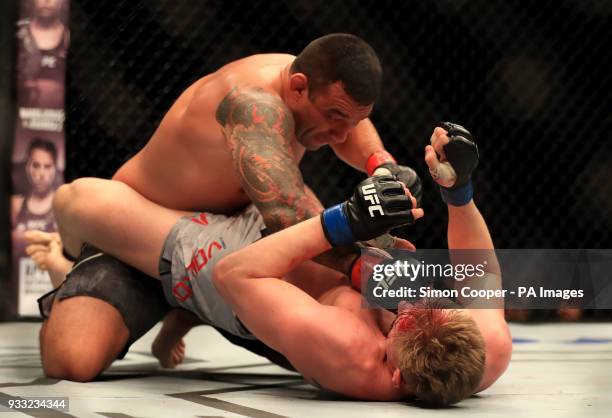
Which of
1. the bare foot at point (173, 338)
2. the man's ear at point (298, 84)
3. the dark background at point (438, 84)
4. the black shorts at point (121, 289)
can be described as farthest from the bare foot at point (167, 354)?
the dark background at point (438, 84)

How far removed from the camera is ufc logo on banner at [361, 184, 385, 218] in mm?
1469

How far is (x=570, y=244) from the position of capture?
3479 mm

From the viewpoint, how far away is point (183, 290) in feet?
6.16

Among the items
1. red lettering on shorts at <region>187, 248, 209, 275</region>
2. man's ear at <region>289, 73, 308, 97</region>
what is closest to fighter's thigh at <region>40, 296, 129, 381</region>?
red lettering on shorts at <region>187, 248, 209, 275</region>

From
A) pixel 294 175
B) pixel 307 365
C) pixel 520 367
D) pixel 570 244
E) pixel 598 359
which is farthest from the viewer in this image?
pixel 570 244

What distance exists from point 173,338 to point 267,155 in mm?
678

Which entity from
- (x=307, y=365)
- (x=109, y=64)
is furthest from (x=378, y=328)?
(x=109, y=64)

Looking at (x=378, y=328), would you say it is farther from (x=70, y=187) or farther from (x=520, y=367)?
(x=70, y=187)

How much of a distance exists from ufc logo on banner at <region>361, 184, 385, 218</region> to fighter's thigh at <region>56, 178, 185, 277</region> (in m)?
0.58

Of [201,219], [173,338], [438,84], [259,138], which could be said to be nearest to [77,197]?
[201,219]

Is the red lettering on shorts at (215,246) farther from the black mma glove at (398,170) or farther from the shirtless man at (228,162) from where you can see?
the black mma glove at (398,170)

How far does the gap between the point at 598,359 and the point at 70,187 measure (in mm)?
1371

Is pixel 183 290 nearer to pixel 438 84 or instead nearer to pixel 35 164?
pixel 35 164

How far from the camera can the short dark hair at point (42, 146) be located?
2.92 m
